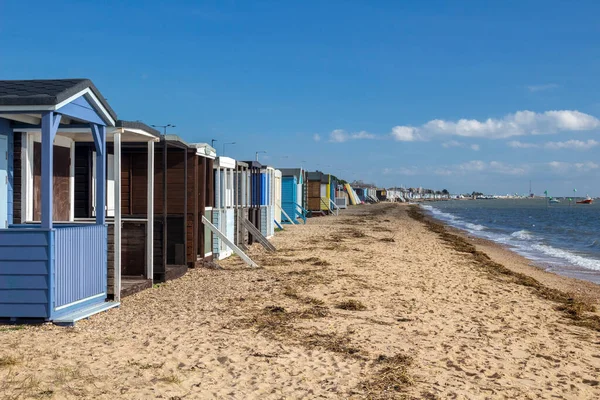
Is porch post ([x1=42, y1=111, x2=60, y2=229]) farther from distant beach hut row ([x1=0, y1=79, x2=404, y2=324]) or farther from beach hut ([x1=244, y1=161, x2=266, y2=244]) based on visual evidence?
beach hut ([x1=244, y1=161, x2=266, y2=244])

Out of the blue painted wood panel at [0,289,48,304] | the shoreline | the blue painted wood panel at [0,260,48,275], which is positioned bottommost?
the shoreline

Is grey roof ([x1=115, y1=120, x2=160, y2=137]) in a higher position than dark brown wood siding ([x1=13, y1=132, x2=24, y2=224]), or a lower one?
higher

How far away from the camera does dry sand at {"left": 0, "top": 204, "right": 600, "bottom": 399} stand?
5285mm

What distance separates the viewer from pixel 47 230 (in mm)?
6875

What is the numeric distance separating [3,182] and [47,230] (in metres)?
1.82

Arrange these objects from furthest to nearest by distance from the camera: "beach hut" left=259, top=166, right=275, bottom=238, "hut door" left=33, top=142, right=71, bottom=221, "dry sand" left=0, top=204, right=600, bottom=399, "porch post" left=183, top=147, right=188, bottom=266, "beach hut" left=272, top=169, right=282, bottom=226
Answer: "beach hut" left=272, top=169, right=282, bottom=226 < "beach hut" left=259, top=166, right=275, bottom=238 < "porch post" left=183, top=147, right=188, bottom=266 < "hut door" left=33, top=142, right=71, bottom=221 < "dry sand" left=0, top=204, right=600, bottom=399

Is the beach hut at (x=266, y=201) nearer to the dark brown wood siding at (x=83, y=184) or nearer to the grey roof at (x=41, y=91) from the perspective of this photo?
the dark brown wood siding at (x=83, y=184)

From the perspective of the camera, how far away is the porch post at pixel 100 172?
26.4 feet

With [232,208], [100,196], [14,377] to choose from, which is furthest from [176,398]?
[232,208]

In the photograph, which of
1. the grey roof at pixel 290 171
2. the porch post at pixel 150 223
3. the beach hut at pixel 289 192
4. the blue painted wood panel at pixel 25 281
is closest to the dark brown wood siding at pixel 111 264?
the porch post at pixel 150 223

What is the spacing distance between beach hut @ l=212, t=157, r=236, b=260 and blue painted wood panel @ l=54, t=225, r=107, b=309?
5.93 metres

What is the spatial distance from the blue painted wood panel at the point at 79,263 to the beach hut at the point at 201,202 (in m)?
4.09

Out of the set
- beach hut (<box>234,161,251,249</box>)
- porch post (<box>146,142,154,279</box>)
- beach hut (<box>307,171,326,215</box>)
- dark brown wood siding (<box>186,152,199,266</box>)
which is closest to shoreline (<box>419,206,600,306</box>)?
beach hut (<box>234,161,251,249</box>)

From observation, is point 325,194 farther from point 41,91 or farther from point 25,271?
point 25,271
